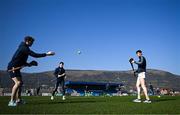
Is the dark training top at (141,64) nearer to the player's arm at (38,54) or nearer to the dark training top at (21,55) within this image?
the player's arm at (38,54)

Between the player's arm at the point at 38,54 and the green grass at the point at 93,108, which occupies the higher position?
the player's arm at the point at 38,54

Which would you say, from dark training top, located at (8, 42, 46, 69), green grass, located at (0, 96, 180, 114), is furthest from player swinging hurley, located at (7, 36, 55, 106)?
green grass, located at (0, 96, 180, 114)

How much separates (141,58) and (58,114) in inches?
257

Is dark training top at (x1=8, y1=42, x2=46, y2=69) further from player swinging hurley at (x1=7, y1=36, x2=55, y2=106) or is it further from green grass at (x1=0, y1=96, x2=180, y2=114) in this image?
green grass at (x1=0, y1=96, x2=180, y2=114)

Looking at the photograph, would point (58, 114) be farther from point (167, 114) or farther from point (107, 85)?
point (107, 85)

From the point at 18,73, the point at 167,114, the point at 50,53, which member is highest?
the point at 50,53

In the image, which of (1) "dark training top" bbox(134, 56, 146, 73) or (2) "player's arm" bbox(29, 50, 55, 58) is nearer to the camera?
(2) "player's arm" bbox(29, 50, 55, 58)

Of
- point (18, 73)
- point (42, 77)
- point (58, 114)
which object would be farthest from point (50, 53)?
point (42, 77)

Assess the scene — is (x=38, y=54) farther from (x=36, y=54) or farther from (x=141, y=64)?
(x=141, y=64)

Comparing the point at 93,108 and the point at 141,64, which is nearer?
the point at 93,108

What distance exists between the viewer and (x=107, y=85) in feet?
257

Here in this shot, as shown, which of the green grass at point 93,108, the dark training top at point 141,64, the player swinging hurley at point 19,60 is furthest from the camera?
the dark training top at point 141,64

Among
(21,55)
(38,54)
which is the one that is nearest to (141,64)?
(38,54)

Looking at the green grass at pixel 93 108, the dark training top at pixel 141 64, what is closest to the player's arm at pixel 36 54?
the green grass at pixel 93 108
